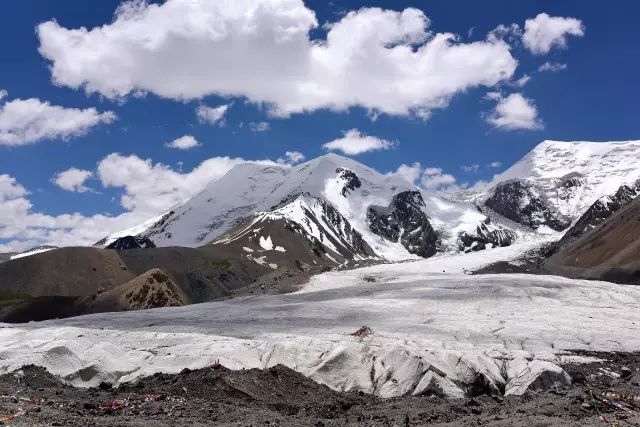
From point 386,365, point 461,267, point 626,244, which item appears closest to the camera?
point 386,365

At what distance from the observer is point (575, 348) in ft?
137

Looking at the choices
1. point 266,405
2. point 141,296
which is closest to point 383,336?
point 266,405

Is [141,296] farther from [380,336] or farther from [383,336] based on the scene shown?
[380,336]

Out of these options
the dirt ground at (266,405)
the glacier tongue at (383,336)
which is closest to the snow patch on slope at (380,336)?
the glacier tongue at (383,336)

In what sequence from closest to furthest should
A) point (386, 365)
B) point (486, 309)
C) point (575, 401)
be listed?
point (575, 401) < point (386, 365) < point (486, 309)

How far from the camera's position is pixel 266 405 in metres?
23.0

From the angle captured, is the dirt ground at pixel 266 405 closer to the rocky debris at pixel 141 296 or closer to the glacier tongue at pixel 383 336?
the glacier tongue at pixel 383 336

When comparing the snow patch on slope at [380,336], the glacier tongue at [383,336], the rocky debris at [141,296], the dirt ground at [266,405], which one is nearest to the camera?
the dirt ground at [266,405]

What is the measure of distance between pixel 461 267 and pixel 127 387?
114332mm

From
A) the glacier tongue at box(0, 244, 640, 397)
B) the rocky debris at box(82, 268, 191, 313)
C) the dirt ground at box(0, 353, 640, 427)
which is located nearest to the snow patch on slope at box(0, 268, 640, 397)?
the glacier tongue at box(0, 244, 640, 397)

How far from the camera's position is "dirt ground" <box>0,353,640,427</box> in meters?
16.8

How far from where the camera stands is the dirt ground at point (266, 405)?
55.0 feet

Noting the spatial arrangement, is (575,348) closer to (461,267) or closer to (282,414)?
(282,414)

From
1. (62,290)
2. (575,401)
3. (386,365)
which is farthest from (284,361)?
(62,290)
